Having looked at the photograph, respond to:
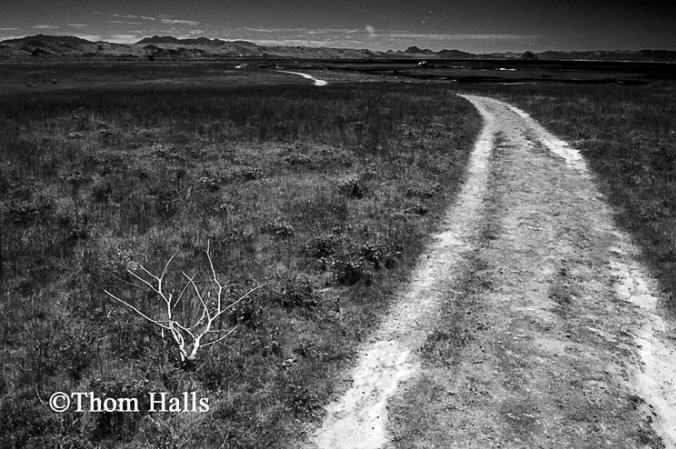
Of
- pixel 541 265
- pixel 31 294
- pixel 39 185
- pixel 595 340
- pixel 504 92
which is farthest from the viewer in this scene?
pixel 504 92

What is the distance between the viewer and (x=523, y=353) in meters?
7.44

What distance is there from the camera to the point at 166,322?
8195mm

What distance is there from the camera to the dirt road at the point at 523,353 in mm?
5938

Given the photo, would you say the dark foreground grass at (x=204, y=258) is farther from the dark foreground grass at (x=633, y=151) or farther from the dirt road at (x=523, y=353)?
the dark foreground grass at (x=633, y=151)

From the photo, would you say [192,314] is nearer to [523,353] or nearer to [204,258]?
[204,258]

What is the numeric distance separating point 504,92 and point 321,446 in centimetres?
5556

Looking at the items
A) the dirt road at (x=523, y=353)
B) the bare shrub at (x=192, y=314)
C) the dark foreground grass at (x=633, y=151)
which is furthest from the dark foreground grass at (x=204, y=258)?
the dark foreground grass at (x=633, y=151)

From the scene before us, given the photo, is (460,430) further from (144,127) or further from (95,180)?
(144,127)

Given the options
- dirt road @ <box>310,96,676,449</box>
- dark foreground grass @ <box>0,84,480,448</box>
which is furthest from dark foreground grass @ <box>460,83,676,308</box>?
dark foreground grass @ <box>0,84,480,448</box>

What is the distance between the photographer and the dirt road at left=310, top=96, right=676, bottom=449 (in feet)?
19.5

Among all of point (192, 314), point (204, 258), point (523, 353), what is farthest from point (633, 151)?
point (192, 314)

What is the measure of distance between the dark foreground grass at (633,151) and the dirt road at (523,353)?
75 cm

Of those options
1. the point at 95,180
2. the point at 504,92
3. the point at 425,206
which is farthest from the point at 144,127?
the point at 504,92

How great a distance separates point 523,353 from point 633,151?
19.1 metres
